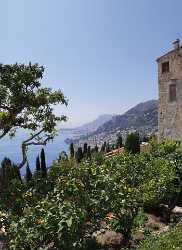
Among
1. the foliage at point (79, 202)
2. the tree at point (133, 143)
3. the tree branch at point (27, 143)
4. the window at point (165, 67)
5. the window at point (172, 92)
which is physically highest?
the window at point (165, 67)

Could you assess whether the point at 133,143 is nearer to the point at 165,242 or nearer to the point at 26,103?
the point at 26,103

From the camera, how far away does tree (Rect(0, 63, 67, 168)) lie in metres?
18.5

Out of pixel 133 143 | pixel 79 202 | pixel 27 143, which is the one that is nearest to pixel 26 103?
pixel 27 143

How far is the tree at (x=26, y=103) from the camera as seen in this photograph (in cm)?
1852

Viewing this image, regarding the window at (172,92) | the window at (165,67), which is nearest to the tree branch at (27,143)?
the window at (172,92)

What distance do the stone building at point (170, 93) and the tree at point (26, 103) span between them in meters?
17.8

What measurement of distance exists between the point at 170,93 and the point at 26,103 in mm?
20173

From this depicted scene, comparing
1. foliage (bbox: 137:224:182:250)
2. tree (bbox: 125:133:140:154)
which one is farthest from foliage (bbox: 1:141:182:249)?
tree (bbox: 125:133:140:154)

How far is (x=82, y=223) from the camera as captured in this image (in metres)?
10.5

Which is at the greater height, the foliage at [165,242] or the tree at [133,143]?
the foliage at [165,242]

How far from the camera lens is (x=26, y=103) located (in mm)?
18828

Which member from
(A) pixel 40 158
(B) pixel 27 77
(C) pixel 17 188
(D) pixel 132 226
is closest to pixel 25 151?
(B) pixel 27 77

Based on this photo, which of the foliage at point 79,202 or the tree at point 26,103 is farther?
the tree at point 26,103

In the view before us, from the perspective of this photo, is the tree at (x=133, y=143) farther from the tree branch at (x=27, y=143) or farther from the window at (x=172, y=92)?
the tree branch at (x=27, y=143)
